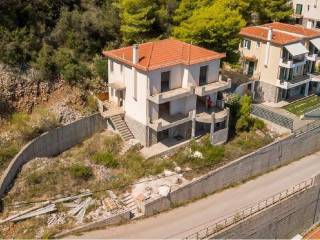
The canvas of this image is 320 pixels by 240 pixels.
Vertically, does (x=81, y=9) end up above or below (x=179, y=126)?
above

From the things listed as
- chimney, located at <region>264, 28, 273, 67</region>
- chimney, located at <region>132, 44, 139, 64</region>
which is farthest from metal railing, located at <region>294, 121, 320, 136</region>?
chimney, located at <region>132, 44, 139, 64</region>

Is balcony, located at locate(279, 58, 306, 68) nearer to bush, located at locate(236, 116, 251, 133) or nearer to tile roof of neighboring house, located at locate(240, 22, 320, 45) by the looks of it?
tile roof of neighboring house, located at locate(240, 22, 320, 45)

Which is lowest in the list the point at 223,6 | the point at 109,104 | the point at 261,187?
the point at 261,187

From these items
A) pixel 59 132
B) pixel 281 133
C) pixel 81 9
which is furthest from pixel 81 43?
pixel 281 133

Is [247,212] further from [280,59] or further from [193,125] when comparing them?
[280,59]

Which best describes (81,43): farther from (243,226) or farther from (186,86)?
(243,226)

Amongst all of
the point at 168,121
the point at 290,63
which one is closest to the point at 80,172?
the point at 168,121
